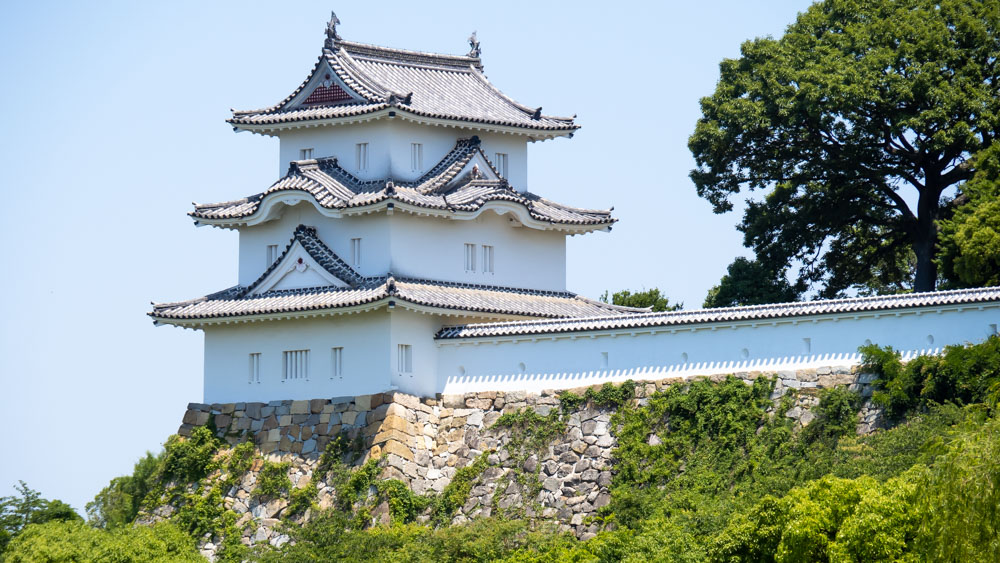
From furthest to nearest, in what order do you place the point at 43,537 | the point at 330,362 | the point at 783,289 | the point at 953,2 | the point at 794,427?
the point at 783,289 → the point at 953,2 → the point at 330,362 → the point at 43,537 → the point at 794,427

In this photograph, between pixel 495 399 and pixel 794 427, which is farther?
pixel 495 399

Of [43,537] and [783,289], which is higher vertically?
[783,289]

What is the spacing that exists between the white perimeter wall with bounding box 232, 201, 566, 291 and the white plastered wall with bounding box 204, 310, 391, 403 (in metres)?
1.54

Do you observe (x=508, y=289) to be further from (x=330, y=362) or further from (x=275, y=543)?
(x=275, y=543)

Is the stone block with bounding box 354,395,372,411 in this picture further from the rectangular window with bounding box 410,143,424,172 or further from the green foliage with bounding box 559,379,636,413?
the rectangular window with bounding box 410,143,424,172

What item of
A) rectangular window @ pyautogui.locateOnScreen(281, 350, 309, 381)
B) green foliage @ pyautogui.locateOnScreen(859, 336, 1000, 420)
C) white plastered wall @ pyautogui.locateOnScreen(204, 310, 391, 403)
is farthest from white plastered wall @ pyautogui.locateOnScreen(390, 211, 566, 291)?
green foliage @ pyautogui.locateOnScreen(859, 336, 1000, 420)

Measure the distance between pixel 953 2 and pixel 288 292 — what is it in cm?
1621

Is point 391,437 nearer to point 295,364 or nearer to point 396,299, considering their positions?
point 396,299

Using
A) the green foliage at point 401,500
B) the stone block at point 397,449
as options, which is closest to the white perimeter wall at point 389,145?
the stone block at point 397,449

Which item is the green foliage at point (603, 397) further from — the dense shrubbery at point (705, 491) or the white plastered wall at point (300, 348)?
the white plastered wall at point (300, 348)

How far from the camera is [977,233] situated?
3206 cm

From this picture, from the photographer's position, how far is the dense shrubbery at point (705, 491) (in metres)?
20.4

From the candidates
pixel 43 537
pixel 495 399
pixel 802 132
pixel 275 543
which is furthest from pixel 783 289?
pixel 43 537

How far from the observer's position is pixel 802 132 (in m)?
37.1
